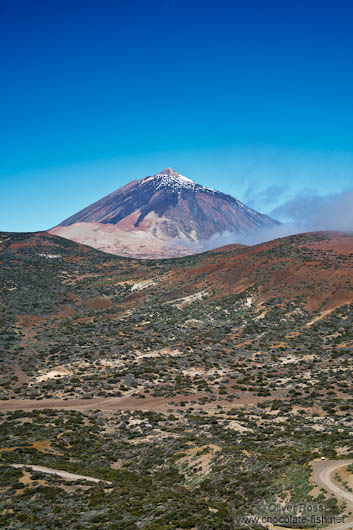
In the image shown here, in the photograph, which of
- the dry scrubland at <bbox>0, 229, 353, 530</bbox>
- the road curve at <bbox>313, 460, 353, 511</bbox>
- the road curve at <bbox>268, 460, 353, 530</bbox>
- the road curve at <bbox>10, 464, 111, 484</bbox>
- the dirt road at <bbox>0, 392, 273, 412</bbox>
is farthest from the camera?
the dirt road at <bbox>0, 392, 273, 412</bbox>

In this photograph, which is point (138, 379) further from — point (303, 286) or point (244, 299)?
point (303, 286)

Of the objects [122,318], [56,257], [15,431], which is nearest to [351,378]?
[15,431]

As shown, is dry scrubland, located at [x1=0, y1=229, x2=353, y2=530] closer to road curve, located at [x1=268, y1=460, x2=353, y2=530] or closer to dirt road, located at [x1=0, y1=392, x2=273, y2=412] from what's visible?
dirt road, located at [x1=0, y1=392, x2=273, y2=412]

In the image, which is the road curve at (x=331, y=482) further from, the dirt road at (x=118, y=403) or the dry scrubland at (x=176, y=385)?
the dirt road at (x=118, y=403)

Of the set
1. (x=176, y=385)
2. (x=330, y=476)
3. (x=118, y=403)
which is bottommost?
(x=118, y=403)

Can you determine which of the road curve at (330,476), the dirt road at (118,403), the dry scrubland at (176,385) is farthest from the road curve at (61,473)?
the dirt road at (118,403)

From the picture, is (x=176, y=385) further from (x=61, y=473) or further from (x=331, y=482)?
(x=331, y=482)

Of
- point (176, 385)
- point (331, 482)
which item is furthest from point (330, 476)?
point (176, 385)

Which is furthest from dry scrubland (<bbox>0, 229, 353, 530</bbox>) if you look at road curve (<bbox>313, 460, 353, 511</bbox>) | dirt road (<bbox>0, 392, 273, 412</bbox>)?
road curve (<bbox>313, 460, 353, 511</bbox>)

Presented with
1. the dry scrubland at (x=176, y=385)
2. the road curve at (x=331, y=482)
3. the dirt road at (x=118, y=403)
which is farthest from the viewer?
the dirt road at (x=118, y=403)
